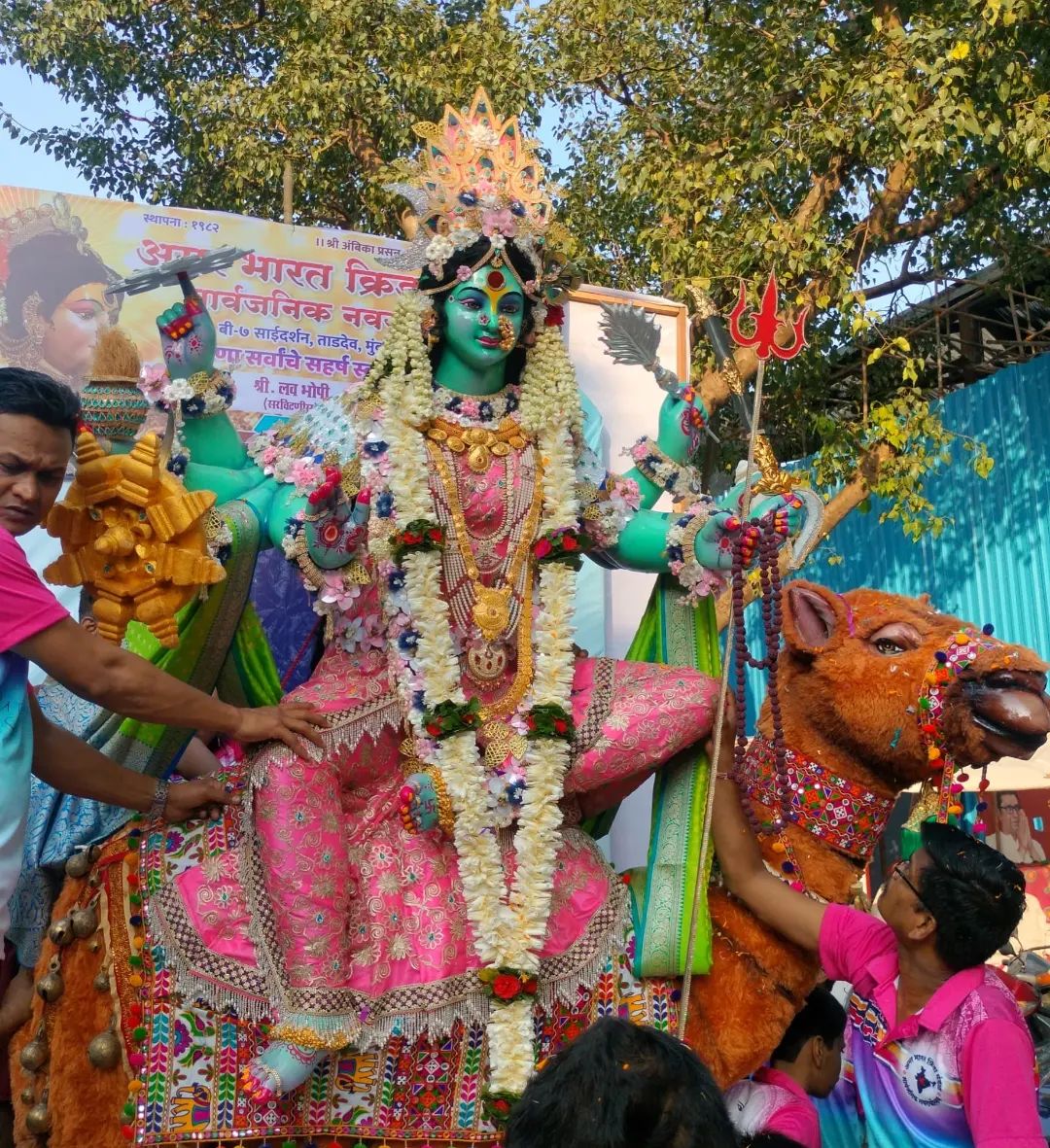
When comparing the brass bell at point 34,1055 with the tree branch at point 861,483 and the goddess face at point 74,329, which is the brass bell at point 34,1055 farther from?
the tree branch at point 861,483

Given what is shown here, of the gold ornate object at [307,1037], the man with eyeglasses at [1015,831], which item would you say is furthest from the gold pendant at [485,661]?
the man with eyeglasses at [1015,831]

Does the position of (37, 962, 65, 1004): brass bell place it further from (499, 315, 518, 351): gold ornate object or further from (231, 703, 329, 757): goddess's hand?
(499, 315, 518, 351): gold ornate object

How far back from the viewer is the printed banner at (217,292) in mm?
5992

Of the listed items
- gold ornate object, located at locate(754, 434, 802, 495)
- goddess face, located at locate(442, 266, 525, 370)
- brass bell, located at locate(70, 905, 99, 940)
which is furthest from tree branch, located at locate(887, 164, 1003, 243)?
brass bell, located at locate(70, 905, 99, 940)

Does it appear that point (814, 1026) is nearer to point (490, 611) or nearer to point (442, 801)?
point (442, 801)

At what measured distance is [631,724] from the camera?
3.38 metres

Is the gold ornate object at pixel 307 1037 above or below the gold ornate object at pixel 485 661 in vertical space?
below

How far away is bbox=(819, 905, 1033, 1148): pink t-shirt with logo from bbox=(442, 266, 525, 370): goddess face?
5.32ft

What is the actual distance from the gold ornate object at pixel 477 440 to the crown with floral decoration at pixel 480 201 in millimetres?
364

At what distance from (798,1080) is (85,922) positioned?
191 centimetres

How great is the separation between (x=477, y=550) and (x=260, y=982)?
1.14m

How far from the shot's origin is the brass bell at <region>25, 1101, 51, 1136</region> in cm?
315

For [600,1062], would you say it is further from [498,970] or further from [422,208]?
[422,208]

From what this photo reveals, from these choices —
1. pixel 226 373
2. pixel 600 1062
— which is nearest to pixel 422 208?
pixel 226 373
